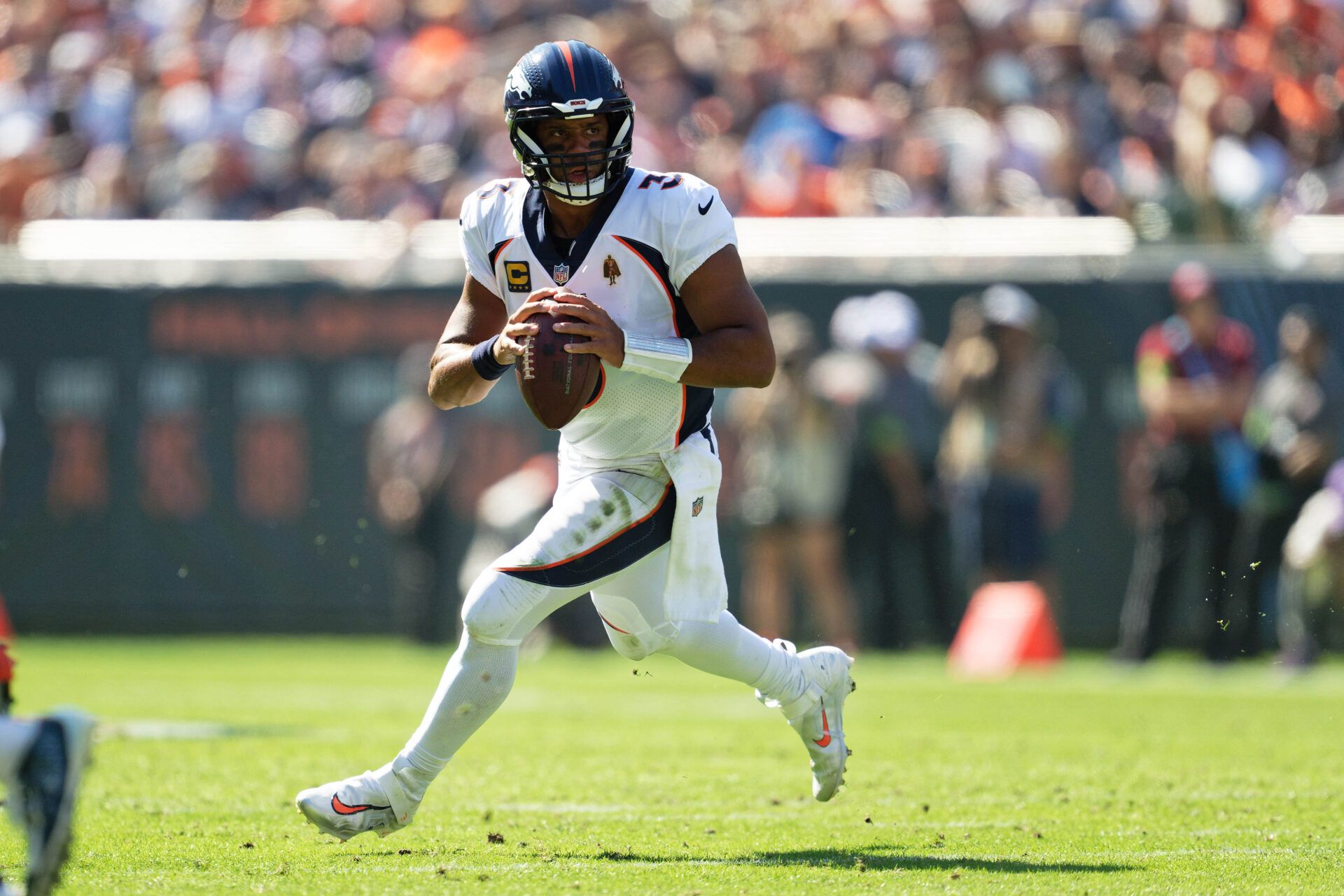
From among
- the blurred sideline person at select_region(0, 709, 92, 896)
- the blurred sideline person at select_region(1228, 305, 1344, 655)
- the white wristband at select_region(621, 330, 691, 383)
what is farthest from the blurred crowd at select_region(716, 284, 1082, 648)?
the blurred sideline person at select_region(0, 709, 92, 896)

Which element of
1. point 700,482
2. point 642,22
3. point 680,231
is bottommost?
point 700,482

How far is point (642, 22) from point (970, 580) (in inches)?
202

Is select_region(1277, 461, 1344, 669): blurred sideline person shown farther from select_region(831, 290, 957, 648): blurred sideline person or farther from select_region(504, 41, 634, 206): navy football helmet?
select_region(504, 41, 634, 206): navy football helmet

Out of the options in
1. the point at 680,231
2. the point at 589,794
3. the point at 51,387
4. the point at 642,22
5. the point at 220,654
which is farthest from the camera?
the point at 642,22

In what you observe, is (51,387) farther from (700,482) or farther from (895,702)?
(700,482)

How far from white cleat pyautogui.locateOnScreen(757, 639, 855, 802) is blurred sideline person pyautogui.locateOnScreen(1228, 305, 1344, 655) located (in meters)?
6.00

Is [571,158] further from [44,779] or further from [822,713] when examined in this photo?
[44,779]

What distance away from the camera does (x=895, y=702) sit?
30.2 feet

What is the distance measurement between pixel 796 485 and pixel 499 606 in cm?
734

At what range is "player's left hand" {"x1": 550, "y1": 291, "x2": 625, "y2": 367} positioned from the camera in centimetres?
464

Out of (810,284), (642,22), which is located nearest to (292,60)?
(642,22)

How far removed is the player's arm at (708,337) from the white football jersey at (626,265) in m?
0.06

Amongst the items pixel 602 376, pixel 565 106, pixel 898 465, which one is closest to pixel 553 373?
pixel 602 376

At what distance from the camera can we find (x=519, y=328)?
4.67 meters
